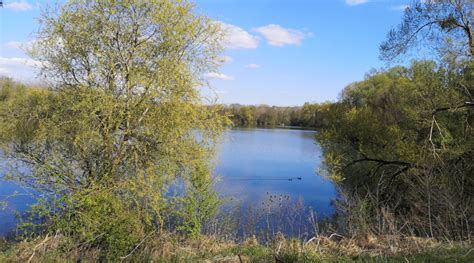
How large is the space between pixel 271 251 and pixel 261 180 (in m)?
21.2

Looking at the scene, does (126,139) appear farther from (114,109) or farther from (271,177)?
(271,177)

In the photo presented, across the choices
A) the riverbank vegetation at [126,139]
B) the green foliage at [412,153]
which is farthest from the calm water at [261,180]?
the green foliage at [412,153]

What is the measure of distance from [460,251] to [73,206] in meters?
7.71

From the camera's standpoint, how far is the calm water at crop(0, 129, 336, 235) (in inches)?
681

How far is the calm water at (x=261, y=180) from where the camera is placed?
17297 mm

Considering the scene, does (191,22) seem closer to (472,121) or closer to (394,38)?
(394,38)

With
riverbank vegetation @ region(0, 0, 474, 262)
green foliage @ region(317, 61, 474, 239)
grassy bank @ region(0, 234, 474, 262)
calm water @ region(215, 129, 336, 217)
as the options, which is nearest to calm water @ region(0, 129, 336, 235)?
calm water @ region(215, 129, 336, 217)

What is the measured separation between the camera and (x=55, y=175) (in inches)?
396

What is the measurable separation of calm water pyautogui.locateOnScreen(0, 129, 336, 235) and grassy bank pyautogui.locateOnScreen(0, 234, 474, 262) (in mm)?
4076

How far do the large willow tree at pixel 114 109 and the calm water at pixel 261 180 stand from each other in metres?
1.59

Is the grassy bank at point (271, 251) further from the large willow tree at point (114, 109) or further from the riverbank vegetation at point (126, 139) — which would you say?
the large willow tree at point (114, 109)

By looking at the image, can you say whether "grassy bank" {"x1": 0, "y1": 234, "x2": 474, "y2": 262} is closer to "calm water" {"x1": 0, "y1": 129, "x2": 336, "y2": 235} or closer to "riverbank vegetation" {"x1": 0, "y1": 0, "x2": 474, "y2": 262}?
"riverbank vegetation" {"x1": 0, "y1": 0, "x2": 474, "y2": 262}

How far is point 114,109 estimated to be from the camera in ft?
32.8

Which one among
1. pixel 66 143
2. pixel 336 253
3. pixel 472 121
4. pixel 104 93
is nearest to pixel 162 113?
pixel 104 93
